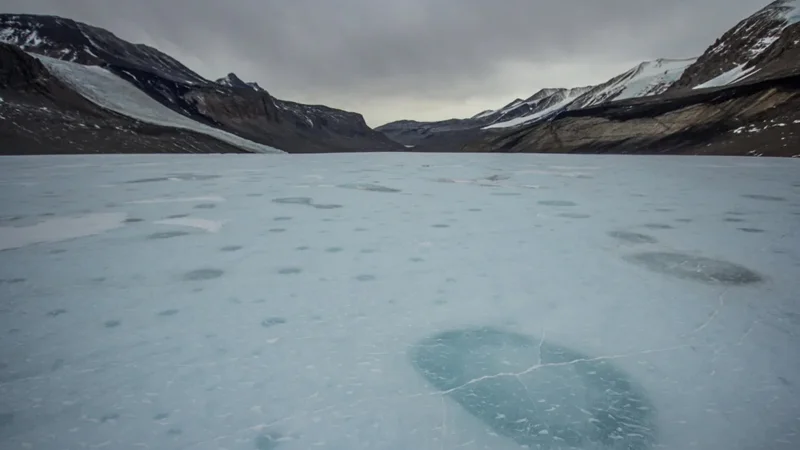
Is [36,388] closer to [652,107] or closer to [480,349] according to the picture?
[480,349]

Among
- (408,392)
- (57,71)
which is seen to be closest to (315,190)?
(408,392)

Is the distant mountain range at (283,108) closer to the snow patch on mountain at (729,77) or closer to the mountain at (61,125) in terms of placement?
the mountain at (61,125)

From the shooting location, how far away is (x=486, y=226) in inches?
259

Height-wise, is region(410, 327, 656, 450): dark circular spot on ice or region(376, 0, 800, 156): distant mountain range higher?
region(376, 0, 800, 156): distant mountain range

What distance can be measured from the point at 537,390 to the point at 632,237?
4106mm

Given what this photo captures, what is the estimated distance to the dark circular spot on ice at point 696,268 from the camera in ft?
13.4

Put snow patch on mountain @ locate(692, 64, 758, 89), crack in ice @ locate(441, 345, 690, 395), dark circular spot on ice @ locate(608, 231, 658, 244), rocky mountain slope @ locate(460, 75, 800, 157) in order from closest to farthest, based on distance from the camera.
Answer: crack in ice @ locate(441, 345, 690, 395) < dark circular spot on ice @ locate(608, 231, 658, 244) < rocky mountain slope @ locate(460, 75, 800, 157) < snow patch on mountain @ locate(692, 64, 758, 89)

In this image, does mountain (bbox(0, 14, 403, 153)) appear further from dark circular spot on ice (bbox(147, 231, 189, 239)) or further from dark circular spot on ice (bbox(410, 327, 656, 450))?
dark circular spot on ice (bbox(410, 327, 656, 450))

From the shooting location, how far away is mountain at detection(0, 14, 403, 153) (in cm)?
11994

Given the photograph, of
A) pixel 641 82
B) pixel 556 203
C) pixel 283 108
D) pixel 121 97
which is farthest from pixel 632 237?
pixel 641 82

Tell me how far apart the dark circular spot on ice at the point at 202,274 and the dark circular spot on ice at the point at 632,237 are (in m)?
4.73

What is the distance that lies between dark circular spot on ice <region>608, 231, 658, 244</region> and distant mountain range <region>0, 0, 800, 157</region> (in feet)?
157

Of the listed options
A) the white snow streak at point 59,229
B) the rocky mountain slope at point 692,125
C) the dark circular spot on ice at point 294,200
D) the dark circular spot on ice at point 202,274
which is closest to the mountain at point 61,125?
the rocky mountain slope at point 692,125

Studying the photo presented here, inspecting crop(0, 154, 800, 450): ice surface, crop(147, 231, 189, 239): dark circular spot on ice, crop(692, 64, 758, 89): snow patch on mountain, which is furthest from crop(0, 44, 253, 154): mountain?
crop(692, 64, 758, 89): snow patch on mountain
